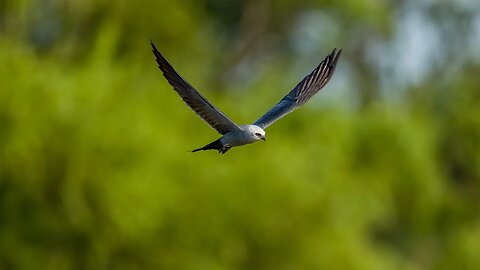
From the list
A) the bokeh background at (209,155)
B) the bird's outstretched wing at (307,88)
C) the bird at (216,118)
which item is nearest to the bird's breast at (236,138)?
the bird at (216,118)

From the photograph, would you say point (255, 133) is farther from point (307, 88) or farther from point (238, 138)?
point (307, 88)

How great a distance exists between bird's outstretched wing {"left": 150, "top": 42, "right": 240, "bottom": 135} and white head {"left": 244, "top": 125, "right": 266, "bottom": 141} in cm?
3

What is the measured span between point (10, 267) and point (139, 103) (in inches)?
93.6

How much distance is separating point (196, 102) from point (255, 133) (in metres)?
0.18

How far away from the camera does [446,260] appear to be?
20.5 m

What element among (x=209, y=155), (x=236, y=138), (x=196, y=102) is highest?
(x=209, y=155)

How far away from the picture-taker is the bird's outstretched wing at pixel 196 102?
331cm

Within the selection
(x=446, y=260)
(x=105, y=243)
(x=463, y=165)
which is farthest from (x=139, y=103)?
(x=463, y=165)

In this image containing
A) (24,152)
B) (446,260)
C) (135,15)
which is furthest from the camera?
(446,260)

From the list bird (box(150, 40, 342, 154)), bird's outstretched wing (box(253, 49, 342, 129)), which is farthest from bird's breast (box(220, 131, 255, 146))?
bird's outstretched wing (box(253, 49, 342, 129))

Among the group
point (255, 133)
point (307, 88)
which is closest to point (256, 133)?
point (255, 133)

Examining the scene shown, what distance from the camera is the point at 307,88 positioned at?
3.98 meters

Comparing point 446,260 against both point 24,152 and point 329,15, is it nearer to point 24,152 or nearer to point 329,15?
point 329,15

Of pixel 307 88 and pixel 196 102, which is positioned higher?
pixel 307 88
